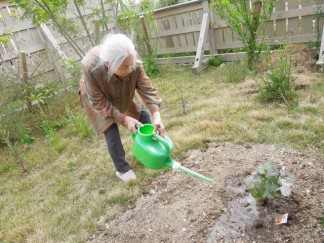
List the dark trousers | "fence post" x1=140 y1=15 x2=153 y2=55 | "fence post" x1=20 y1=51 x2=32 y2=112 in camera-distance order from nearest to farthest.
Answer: the dark trousers → "fence post" x1=20 y1=51 x2=32 y2=112 → "fence post" x1=140 y1=15 x2=153 y2=55

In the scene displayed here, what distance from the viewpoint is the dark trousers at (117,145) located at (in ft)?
8.33

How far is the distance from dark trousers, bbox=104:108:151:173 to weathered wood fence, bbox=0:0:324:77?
2.51 meters

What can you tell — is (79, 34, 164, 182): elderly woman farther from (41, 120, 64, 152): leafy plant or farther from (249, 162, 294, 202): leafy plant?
(41, 120, 64, 152): leafy plant

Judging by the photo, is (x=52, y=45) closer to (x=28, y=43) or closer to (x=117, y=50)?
(x=28, y=43)

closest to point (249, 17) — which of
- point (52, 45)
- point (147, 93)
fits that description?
point (147, 93)

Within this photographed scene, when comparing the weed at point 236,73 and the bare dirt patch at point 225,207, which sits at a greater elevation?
the weed at point 236,73

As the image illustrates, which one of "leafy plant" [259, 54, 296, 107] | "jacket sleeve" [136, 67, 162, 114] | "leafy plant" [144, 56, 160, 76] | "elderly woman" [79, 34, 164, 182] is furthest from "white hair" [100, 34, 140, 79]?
"leafy plant" [144, 56, 160, 76]

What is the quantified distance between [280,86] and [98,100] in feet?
6.61

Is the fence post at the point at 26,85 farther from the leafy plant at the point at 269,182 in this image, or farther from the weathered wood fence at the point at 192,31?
the leafy plant at the point at 269,182

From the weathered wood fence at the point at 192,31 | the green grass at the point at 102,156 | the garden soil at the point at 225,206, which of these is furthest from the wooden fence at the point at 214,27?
the garden soil at the point at 225,206

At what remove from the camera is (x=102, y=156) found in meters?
3.29

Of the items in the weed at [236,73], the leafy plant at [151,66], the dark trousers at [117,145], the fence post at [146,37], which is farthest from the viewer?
the fence post at [146,37]

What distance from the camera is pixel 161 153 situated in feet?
6.08

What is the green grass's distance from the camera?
2.42 m
